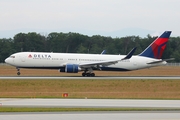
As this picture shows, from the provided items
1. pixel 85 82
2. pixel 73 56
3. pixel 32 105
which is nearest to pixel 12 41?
pixel 73 56

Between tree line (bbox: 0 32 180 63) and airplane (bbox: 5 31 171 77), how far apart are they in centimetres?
6986

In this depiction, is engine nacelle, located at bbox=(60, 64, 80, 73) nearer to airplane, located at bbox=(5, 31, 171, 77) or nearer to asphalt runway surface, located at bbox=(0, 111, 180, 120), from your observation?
airplane, located at bbox=(5, 31, 171, 77)

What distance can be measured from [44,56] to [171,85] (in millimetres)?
17793

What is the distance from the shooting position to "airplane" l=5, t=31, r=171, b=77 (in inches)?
2170

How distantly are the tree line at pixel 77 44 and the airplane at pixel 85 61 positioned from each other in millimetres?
69856

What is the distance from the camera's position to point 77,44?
148500 millimetres

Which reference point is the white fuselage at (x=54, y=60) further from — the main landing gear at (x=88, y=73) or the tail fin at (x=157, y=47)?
the tail fin at (x=157, y=47)

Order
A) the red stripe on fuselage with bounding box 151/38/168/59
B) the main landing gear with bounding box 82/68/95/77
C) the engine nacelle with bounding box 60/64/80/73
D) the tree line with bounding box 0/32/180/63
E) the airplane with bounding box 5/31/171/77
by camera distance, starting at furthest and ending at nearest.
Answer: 1. the tree line with bounding box 0/32/180/63
2. the red stripe on fuselage with bounding box 151/38/168/59
3. the main landing gear with bounding box 82/68/95/77
4. the airplane with bounding box 5/31/171/77
5. the engine nacelle with bounding box 60/64/80/73

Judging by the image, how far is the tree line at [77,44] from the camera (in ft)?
442

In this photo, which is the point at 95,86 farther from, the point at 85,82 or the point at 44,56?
the point at 44,56

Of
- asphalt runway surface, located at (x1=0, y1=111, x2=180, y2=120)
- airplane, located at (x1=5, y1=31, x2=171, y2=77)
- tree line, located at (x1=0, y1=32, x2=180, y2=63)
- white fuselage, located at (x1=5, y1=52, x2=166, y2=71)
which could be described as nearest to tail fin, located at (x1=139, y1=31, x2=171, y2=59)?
airplane, located at (x1=5, y1=31, x2=171, y2=77)

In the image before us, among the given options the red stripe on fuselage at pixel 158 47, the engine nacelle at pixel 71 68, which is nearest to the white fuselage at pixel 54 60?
the engine nacelle at pixel 71 68

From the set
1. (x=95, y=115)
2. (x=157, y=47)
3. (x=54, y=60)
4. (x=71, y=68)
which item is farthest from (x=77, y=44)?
(x=95, y=115)

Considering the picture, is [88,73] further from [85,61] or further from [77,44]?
[77,44]
